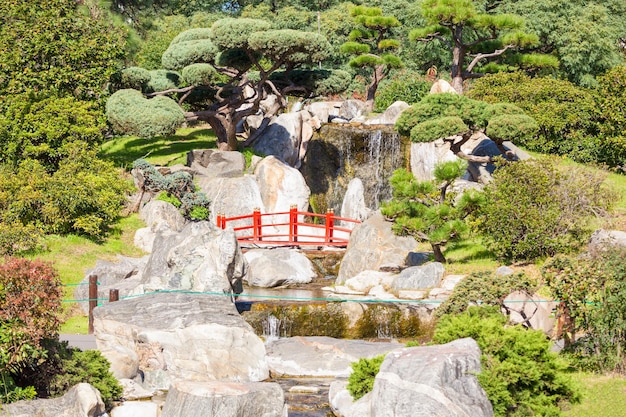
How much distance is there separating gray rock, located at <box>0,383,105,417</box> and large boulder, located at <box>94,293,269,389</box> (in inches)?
129

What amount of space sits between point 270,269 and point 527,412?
1252cm

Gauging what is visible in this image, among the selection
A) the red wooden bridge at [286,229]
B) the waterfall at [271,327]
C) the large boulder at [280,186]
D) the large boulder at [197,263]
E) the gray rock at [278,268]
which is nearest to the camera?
the large boulder at [197,263]

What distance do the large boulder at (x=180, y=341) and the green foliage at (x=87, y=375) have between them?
198 centimetres

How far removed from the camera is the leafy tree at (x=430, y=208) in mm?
21203

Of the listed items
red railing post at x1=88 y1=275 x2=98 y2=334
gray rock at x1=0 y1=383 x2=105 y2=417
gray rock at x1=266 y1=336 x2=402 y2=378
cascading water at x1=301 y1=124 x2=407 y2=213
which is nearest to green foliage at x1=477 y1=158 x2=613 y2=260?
gray rock at x1=266 y1=336 x2=402 y2=378

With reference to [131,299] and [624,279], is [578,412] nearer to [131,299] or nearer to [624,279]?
[624,279]

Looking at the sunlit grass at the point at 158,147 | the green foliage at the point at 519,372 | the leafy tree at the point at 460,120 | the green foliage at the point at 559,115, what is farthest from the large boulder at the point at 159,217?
the green foliage at the point at 519,372

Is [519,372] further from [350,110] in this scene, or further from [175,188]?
[350,110]

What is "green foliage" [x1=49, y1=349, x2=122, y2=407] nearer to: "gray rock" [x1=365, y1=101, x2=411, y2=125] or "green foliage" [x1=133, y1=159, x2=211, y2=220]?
"green foliage" [x1=133, y1=159, x2=211, y2=220]

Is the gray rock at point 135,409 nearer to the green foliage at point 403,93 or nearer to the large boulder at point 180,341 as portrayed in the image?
the large boulder at point 180,341

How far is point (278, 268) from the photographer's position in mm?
→ 24609

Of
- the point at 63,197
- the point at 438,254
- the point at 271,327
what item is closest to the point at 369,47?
the point at 63,197

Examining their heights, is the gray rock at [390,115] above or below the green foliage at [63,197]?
above

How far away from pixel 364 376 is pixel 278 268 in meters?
11.1
